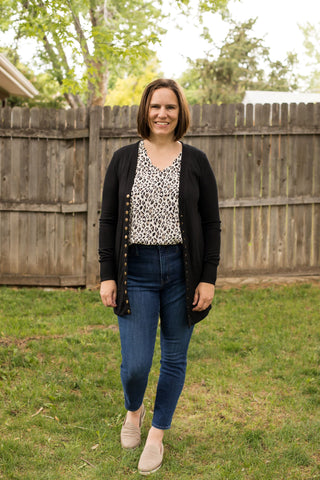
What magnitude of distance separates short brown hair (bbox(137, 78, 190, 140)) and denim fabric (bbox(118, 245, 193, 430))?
2.02ft

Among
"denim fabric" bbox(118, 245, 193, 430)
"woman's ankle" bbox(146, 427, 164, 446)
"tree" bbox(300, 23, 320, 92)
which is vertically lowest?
"woman's ankle" bbox(146, 427, 164, 446)

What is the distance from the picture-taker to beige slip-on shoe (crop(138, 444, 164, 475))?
292 cm

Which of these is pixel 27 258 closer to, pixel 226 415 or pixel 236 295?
pixel 236 295

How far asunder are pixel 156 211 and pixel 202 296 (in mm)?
503

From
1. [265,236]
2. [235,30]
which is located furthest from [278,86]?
[265,236]

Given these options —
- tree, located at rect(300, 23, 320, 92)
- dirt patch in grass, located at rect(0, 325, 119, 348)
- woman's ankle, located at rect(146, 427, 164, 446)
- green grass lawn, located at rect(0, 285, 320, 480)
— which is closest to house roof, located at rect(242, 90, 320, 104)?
green grass lawn, located at rect(0, 285, 320, 480)

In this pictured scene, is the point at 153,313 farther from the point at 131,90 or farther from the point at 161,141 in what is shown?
the point at 131,90

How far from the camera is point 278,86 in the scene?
93.6 ft

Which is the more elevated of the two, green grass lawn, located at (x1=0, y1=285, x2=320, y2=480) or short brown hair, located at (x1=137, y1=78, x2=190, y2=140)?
short brown hair, located at (x1=137, y1=78, x2=190, y2=140)

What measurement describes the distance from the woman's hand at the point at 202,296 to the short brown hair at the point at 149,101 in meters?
0.80

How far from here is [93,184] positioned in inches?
287

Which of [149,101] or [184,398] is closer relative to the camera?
[149,101]

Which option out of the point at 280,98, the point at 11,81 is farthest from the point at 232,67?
the point at 11,81

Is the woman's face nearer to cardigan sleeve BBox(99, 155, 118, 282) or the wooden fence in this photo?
cardigan sleeve BBox(99, 155, 118, 282)
